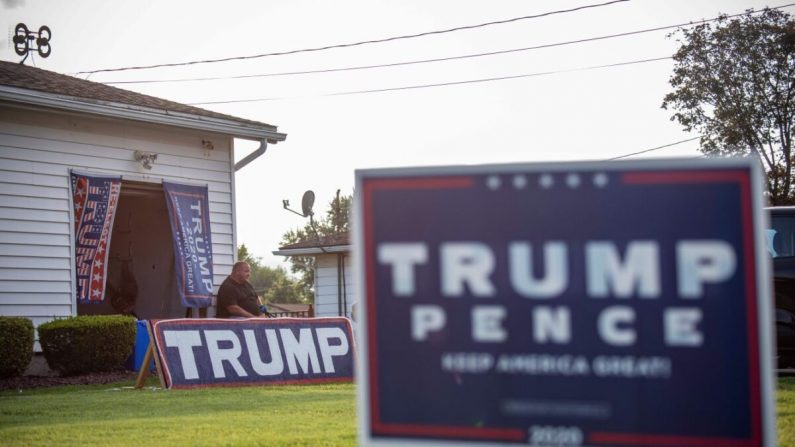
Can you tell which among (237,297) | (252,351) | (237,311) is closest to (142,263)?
(237,297)

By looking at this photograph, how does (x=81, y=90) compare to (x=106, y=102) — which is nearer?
(x=106, y=102)

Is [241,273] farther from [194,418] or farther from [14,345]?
[194,418]

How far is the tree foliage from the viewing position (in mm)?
89475

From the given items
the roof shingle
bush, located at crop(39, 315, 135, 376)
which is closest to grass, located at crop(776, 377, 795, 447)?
bush, located at crop(39, 315, 135, 376)

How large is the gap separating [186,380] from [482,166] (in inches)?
391

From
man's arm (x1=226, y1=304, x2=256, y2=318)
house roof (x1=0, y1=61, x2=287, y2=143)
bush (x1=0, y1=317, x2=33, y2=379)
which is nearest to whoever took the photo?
bush (x1=0, y1=317, x2=33, y2=379)

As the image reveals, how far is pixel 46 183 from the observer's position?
16.9 metres

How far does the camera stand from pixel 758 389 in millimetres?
2723

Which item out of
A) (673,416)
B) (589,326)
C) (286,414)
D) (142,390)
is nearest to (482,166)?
(589,326)

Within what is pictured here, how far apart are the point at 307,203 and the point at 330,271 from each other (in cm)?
1075

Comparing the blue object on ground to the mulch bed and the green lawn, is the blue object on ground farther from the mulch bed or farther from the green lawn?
the green lawn

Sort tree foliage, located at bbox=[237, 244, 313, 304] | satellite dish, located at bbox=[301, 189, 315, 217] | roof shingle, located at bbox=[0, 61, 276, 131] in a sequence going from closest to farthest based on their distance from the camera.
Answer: roof shingle, located at bbox=[0, 61, 276, 131], satellite dish, located at bbox=[301, 189, 315, 217], tree foliage, located at bbox=[237, 244, 313, 304]

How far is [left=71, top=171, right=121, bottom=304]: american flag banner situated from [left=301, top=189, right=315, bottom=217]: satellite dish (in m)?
8.84

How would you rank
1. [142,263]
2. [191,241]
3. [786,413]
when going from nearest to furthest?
[786,413] → [191,241] → [142,263]
